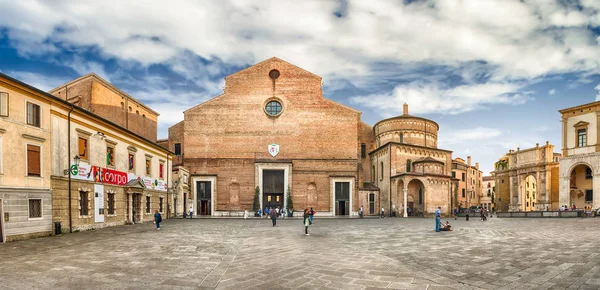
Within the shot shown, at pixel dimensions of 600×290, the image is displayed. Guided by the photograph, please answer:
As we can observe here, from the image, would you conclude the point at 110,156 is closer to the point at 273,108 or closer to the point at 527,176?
the point at 273,108

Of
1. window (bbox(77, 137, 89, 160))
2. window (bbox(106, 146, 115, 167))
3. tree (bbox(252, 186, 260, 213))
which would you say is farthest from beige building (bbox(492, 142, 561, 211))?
window (bbox(77, 137, 89, 160))

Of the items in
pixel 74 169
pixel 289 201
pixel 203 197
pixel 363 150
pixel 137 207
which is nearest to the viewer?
pixel 74 169

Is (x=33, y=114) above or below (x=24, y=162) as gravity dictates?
above

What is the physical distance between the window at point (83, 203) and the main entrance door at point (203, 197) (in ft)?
57.7

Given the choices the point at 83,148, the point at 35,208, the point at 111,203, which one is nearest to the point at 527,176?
the point at 111,203

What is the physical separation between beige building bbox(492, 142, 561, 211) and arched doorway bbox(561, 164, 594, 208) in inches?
123

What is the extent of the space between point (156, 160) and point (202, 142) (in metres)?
8.40

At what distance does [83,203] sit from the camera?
62.4 ft

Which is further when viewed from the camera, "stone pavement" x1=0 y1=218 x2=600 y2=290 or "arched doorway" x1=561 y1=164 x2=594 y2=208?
"arched doorway" x1=561 y1=164 x2=594 y2=208

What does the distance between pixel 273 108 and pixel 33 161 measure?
25610 mm

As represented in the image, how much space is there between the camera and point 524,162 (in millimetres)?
47125

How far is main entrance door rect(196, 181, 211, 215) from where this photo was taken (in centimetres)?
3672

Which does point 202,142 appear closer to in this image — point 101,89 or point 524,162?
point 101,89

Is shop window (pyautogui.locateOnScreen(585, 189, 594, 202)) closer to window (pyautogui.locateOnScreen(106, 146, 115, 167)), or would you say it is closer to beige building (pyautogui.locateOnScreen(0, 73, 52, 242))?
window (pyautogui.locateOnScreen(106, 146, 115, 167))
